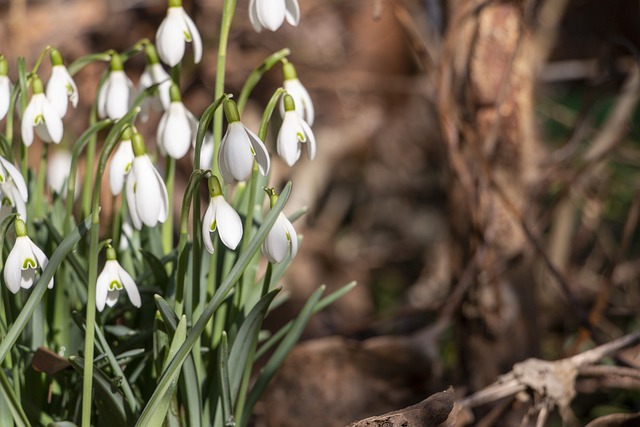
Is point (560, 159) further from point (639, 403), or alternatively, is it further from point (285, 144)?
point (285, 144)

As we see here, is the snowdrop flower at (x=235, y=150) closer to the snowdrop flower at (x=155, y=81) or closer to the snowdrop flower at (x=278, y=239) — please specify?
the snowdrop flower at (x=278, y=239)

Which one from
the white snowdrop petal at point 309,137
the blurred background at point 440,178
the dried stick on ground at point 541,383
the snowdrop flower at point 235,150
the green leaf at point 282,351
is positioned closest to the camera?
the snowdrop flower at point 235,150

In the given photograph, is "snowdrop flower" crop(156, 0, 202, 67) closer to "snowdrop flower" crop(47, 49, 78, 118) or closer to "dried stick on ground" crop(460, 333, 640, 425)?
"snowdrop flower" crop(47, 49, 78, 118)

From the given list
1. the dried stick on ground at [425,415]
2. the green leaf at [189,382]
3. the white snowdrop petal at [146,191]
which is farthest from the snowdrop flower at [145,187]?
the dried stick on ground at [425,415]

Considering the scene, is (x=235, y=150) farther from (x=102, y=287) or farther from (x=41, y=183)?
(x=41, y=183)

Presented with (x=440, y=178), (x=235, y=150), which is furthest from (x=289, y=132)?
(x=440, y=178)

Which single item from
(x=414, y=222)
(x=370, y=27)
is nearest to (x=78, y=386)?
(x=414, y=222)

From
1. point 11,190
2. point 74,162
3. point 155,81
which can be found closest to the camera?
point 11,190

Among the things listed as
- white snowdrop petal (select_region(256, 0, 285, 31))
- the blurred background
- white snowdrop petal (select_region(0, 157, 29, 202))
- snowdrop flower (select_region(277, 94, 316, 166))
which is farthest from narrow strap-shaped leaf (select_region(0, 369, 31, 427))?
the blurred background
